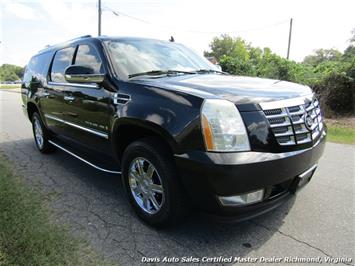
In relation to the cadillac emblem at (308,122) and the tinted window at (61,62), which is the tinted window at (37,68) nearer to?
the tinted window at (61,62)

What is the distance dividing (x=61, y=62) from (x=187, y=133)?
Result: 3.14 metres

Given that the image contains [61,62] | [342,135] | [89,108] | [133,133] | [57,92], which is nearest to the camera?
[133,133]

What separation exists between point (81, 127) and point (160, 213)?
1.80 m

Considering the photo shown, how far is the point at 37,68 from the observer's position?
5555 mm

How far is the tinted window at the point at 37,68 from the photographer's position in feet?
16.9

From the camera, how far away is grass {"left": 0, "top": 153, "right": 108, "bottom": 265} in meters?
2.38

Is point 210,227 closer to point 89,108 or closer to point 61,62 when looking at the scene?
point 89,108

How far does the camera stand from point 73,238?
8.95 feet

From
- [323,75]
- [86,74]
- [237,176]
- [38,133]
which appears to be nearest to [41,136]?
[38,133]

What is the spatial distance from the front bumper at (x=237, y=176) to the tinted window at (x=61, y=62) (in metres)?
2.75

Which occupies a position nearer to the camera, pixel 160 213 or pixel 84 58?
pixel 160 213

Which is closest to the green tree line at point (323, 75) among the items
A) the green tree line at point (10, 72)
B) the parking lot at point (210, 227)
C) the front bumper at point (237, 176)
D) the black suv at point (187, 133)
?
the parking lot at point (210, 227)

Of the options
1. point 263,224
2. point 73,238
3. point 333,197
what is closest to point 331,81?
point 333,197

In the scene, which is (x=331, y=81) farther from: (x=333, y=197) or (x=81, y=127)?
(x=81, y=127)
